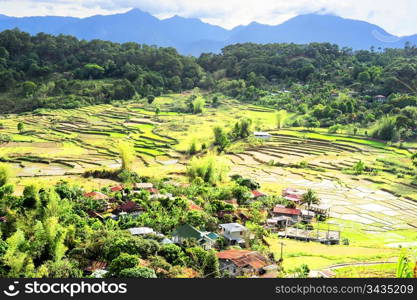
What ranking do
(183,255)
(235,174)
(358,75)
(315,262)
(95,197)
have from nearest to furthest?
(183,255) < (315,262) < (95,197) < (235,174) < (358,75)

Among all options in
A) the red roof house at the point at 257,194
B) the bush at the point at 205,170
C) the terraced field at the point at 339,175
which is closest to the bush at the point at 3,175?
the bush at the point at 205,170

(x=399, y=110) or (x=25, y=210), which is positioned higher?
(x=399, y=110)

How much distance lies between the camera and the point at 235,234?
1889 cm

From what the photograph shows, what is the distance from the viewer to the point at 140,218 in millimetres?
19062

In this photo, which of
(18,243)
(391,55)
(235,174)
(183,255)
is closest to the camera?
(18,243)

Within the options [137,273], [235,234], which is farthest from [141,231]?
[137,273]

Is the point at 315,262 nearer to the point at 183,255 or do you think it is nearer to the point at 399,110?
the point at 183,255

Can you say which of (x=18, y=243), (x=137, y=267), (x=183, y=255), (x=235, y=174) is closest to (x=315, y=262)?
(x=183, y=255)

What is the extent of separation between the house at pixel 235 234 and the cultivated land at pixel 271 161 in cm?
127

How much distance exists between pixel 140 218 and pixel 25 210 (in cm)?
465

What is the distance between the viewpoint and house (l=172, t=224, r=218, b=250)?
1730cm

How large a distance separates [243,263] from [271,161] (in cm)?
2251

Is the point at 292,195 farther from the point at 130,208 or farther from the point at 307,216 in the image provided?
the point at 130,208

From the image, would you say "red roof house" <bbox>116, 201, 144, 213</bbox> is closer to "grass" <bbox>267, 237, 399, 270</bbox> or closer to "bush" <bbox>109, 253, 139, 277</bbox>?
"grass" <bbox>267, 237, 399, 270</bbox>
